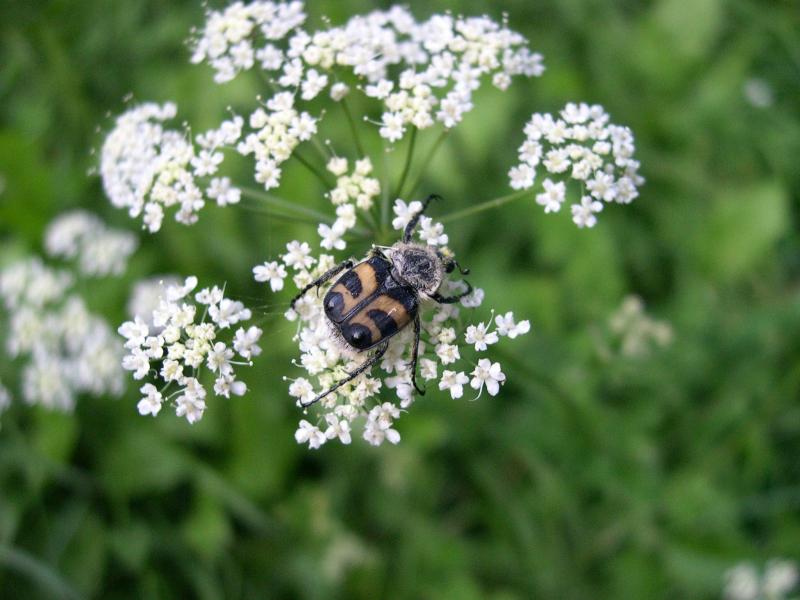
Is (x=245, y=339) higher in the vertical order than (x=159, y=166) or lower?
lower

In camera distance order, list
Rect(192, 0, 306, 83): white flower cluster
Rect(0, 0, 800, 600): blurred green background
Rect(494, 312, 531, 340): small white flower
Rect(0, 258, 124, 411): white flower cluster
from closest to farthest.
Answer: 1. Rect(494, 312, 531, 340): small white flower
2. Rect(192, 0, 306, 83): white flower cluster
3. Rect(0, 0, 800, 600): blurred green background
4. Rect(0, 258, 124, 411): white flower cluster

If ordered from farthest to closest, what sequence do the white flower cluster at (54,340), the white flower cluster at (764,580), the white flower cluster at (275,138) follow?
the white flower cluster at (54,340)
the white flower cluster at (764,580)
the white flower cluster at (275,138)

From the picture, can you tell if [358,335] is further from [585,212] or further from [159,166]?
[159,166]

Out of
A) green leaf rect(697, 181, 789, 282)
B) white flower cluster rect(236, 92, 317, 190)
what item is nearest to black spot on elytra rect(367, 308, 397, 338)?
white flower cluster rect(236, 92, 317, 190)

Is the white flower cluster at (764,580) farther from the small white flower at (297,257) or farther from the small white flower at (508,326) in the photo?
the small white flower at (297,257)

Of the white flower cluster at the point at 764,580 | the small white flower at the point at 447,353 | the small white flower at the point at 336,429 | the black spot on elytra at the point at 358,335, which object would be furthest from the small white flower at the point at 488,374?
the white flower cluster at the point at 764,580

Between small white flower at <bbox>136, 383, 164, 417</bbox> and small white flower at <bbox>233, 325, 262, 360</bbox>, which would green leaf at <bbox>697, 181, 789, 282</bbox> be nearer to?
small white flower at <bbox>233, 325, 262, 360</bbox>

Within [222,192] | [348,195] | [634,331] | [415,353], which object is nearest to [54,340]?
[222,192]
